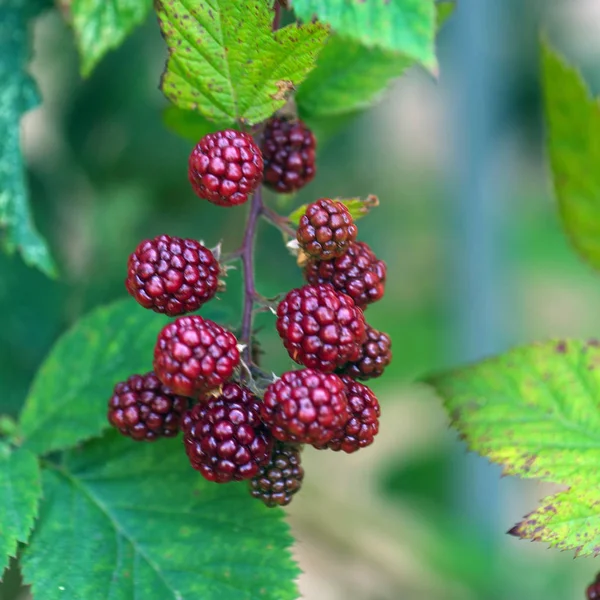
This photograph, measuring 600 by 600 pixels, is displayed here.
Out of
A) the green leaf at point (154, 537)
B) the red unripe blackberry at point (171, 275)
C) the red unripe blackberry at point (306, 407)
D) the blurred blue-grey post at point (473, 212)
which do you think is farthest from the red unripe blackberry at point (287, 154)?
the blurred blue-grey post at point (473, 212)

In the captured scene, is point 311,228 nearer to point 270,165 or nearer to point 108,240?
point 270,165

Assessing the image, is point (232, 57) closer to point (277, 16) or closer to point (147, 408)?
point (277, 16)

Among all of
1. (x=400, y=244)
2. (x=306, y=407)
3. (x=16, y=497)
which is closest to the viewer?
(x=306, y=407)

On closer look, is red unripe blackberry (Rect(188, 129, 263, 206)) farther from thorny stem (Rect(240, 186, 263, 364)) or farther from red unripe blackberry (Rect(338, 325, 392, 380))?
red unripe blackberry (Rect(338, 325, 392, 380))

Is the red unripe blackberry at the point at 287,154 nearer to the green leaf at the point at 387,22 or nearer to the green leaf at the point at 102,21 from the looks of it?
the green leaf at the point at 387,22

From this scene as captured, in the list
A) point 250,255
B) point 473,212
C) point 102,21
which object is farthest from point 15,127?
point 473,212

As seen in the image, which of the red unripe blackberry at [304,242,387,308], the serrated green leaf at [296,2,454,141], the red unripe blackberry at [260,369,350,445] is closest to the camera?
the red unripe blackberry at [260,369,350,445]

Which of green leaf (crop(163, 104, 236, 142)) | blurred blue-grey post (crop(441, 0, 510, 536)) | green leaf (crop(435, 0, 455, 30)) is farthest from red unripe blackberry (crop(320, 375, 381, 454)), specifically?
blurred blue-grey post (crop(441, 0, 510, 536))
